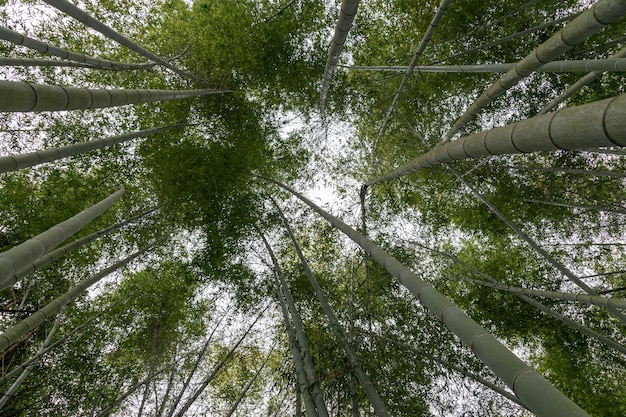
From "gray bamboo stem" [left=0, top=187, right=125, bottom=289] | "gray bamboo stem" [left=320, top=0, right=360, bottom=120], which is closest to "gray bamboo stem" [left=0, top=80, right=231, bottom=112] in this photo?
"gray bamboo stem" [left=0, top=187, right=125, bottom=289]

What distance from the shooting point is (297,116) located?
21.7 ft

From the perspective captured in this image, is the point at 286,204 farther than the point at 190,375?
Yes

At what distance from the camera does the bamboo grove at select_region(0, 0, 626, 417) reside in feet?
16.5

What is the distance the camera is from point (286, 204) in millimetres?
7039

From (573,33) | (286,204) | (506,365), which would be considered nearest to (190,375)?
(286,204)

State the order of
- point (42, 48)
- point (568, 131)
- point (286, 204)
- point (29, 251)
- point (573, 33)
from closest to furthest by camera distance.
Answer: point (568, 131), point (573, 33), point (29, 251), point (42, 48), point (286, 204)

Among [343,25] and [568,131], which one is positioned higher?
[343,25]

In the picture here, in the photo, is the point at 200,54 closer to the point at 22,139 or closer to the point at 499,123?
the point at 22,139

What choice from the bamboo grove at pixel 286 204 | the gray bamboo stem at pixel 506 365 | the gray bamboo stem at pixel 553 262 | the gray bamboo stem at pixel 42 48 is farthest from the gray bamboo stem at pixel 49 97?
the gray bamboo stem at pixel 553 262

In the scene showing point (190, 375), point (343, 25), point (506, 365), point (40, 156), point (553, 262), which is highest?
point (553, 262)

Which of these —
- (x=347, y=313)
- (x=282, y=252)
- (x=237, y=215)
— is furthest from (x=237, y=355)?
(x=347, y=313)

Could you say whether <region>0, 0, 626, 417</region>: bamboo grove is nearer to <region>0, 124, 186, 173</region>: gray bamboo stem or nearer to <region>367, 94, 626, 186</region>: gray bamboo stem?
<region>0, 124, 186, 173</region>: gray bamboo stem

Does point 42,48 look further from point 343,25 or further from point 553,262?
point 553,262

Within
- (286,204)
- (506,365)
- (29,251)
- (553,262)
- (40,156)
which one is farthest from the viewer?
(286,204)
